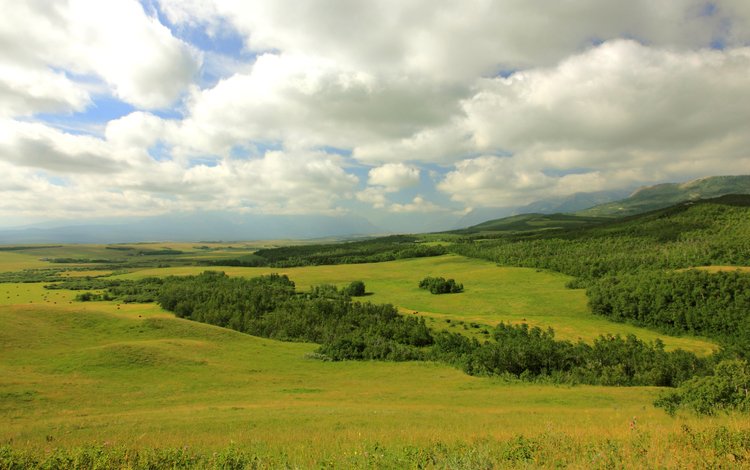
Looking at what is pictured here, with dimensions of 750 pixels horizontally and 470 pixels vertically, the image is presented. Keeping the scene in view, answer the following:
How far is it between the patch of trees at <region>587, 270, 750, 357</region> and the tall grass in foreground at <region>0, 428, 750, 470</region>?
93.2 m

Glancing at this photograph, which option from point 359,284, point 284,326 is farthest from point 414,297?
point 284,326

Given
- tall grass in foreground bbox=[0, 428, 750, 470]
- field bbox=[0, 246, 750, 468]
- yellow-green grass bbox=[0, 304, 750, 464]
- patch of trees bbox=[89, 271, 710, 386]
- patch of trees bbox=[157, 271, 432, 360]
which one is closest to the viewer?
tall grass in foreground bbox=[0, 428, 750, 470]

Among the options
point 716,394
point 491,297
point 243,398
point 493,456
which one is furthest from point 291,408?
point 491,297

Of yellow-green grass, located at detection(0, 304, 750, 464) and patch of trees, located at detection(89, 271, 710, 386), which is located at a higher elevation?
yellow-green grass, located at detection(0, 304, 750, 464)

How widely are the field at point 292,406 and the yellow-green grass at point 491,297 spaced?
4.44 meters

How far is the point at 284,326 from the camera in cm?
9069

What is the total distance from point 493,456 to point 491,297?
11120cm

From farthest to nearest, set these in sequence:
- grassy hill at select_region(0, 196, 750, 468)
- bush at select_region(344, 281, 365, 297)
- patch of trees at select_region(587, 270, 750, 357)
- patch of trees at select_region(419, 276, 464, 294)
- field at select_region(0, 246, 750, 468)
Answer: bush at select_region(344, 281, 365, 297) → patch of trees at select_region(419, 276, 464, 294) → patch of trees at select_region(587, 270, 750, 357) → field at select_region(0, 246, 750, 468) → grassy hill at select_region(0, 196, 750, 468)

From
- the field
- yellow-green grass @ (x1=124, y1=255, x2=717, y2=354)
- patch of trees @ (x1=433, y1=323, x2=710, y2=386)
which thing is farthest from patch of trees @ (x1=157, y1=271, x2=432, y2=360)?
patch of trees @ (x1=433, y1=323, x2=710, y2=386)

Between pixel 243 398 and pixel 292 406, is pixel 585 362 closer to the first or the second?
pixel 292 406

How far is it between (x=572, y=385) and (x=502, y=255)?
14782 cm

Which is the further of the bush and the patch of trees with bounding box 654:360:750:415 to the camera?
→ the bush

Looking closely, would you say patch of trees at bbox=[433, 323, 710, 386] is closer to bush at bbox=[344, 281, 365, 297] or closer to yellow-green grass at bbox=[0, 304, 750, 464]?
yellow-green grass at bbox=[0, 304, 750, 464]

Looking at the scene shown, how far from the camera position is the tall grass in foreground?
10.4 m
